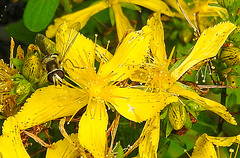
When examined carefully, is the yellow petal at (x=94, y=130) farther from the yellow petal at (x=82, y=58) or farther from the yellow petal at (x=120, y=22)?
the yellow petal at (x=120, y=22)

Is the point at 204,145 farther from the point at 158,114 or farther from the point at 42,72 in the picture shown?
the point at 42,72

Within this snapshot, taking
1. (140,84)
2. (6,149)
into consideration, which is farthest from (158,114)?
(6,149)

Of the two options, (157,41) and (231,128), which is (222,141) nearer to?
(231,128)

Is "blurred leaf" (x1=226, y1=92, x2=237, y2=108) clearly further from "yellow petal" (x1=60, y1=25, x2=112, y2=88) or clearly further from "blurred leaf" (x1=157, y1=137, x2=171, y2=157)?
"yellow petal" (x1=60, y1=25, x2=112, y2=88)

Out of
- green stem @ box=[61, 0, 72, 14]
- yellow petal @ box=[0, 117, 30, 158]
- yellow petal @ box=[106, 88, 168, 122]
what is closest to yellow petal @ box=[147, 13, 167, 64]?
yellow petal @ box=[106, 88, 168, 122]

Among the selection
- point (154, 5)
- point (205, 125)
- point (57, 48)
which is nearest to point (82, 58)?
point (57, 48)

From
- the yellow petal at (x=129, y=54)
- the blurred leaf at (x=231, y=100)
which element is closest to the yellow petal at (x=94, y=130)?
the yellow petal at (x=129, y=54)
